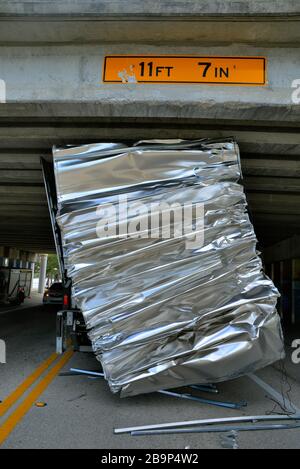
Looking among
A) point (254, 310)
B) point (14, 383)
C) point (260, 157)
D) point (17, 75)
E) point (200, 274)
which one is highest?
point (17, 75)

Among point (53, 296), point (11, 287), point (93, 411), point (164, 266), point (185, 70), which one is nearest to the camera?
point (93, 411)

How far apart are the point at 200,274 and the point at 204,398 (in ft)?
5.63

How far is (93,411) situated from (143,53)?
4321 millimetres

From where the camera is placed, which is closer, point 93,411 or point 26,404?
point 93,411

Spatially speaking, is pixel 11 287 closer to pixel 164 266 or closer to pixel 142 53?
pixel 164 266

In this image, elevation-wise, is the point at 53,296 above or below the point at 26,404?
below

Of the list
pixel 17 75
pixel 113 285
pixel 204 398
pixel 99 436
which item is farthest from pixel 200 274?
pixel 17 75

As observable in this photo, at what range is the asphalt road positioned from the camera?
4.02 m

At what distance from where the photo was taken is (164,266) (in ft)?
17.1

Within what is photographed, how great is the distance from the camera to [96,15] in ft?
15.3

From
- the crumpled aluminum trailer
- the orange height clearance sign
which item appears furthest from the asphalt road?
the orange height clearance sign

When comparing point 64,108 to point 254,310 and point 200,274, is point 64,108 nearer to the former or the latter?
point 200,274

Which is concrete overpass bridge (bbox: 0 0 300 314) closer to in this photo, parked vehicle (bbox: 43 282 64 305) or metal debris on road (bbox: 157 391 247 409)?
metal debris on road (bbox: 157 391 247 409)

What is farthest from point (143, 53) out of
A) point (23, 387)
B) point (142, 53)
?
point (23, 387)
